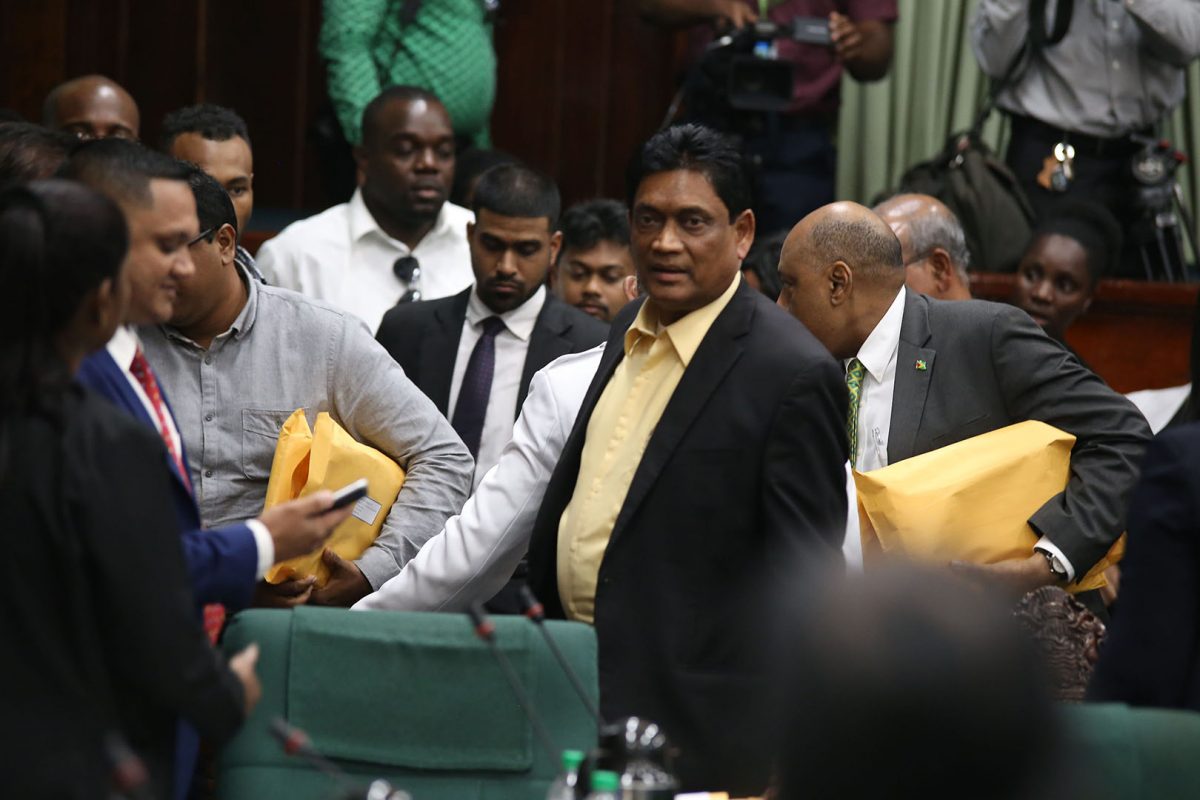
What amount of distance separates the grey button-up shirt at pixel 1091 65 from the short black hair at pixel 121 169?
12.1ft

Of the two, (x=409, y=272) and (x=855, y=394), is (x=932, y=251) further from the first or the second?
(x=409, y=272)

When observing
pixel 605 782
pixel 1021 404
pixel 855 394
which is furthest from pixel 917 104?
pixel 605 782

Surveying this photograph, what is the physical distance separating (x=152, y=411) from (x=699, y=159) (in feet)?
3.79

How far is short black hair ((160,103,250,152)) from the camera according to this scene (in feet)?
16.4

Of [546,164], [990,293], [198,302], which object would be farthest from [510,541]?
[546,164]

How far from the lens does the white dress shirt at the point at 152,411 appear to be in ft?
8.41

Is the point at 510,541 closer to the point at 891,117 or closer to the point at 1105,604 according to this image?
the point at 1105,604

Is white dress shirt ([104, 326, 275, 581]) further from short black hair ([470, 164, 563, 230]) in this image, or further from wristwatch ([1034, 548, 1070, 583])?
short black hair ([470, 164, 563, 230])

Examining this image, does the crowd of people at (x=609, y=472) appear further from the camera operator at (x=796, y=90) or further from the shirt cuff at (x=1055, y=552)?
A: the camera operator at (x=796, y=90)

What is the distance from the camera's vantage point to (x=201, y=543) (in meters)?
2.53

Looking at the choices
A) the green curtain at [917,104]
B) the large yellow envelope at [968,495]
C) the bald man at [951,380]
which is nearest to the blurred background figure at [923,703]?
the large yellow envelope at [968,495]

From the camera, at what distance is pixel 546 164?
24.6ft

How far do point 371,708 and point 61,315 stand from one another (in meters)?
0.82

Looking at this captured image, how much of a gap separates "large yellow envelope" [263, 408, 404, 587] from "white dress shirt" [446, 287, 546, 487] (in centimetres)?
86
